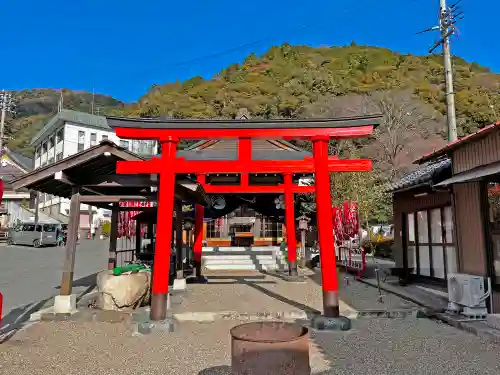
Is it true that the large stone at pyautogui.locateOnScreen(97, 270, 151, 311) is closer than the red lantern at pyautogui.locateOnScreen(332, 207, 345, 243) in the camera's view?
Yes

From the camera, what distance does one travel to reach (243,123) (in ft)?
24.7

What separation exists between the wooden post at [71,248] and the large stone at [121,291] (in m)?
0.69

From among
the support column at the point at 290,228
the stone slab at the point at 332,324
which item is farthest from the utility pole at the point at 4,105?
the stone slab at the point at 332,324

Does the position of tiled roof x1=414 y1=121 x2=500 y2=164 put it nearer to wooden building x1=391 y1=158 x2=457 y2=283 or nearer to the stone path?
wooden building x1=391 y1=158 x2=457 y2=283

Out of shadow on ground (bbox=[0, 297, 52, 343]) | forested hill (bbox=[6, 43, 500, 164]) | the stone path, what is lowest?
shadow on ground (bbox=[0, 297, 52, 343])

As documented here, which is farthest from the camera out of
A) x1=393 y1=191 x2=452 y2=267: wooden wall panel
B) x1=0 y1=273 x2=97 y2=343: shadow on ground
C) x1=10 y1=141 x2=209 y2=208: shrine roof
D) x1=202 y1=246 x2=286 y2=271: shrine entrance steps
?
x1=202 y1=246 x2=286 y2=271: shrine entrance steps

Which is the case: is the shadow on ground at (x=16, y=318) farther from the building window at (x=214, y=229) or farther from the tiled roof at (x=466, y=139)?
the building window at (x=214, y=229)

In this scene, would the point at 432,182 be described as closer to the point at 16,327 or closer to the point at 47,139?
the point at 16,327

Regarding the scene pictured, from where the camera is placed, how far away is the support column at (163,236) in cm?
710

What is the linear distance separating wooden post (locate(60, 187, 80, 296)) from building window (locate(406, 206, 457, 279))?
9.35m

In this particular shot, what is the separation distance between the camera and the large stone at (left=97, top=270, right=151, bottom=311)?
8461 millimetres

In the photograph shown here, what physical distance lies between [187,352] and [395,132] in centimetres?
3416

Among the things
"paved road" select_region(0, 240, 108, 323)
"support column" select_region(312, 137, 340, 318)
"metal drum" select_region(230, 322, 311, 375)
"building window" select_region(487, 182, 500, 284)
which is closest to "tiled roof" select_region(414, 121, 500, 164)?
"building window" select_region(487, 182, 500, 284)

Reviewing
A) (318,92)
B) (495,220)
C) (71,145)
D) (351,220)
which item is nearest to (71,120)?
(71,145)
